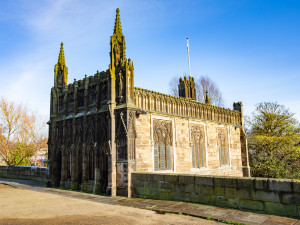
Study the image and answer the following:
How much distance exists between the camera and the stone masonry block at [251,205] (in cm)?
788

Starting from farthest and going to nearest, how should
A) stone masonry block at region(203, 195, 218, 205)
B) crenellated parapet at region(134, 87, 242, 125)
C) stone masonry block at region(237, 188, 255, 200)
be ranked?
crenellated parapet at region(134, 87, 242, 125), stone masonry block at region(203, 195, 218, 205), stone masonry block at region(237, 188, 255, 200)

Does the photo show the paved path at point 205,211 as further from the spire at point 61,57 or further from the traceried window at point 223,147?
the spire at point 61,57

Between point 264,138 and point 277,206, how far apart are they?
17994mm

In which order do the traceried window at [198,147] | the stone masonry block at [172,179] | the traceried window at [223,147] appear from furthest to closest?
the traceried window at [223,147], the traceried window at [198,147], the stone masonry block at [172,179]

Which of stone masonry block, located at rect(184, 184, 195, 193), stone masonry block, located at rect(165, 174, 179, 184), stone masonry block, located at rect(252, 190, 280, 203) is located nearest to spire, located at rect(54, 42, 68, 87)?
stone masonry block, located at rect(165, 174, 179, 184)

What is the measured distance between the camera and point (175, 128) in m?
15.9

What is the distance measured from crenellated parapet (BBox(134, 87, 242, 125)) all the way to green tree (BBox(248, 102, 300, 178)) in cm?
486

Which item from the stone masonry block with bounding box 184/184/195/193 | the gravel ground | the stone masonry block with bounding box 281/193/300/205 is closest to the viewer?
the stone masonry block with bounding box 281/193/300/205

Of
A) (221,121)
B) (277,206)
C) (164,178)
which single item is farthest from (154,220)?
(221,121)

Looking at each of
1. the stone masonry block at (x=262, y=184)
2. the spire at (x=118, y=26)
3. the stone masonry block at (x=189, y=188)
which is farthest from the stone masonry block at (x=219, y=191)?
the spire at (x=118, y=26)

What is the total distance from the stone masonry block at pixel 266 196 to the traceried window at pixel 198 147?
359 inches

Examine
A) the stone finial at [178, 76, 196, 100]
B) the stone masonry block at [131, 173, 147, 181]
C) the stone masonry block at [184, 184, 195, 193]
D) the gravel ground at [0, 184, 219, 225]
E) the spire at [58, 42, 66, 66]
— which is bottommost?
the gravel ground at [0, 184, 219, 225]

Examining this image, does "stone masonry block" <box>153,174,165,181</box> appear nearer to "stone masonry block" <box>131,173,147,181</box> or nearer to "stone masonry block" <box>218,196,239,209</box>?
"stone masonry block" <box>131,173,147,181</box>

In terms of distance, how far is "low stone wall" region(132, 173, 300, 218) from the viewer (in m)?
7.39
